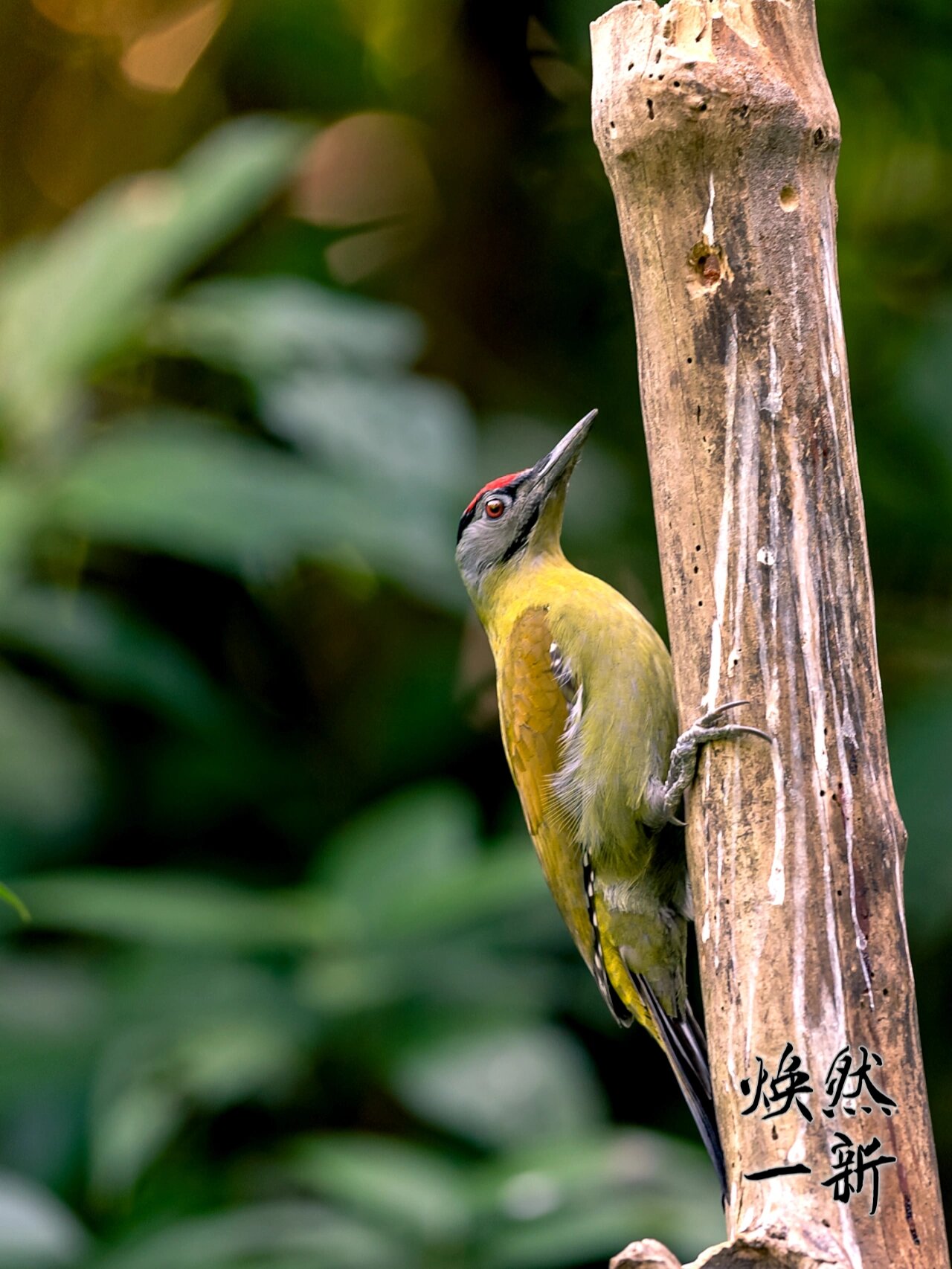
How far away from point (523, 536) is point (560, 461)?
0.74ft

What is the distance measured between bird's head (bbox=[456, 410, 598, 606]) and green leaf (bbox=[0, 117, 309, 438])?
149 cm

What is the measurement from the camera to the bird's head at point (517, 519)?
364 cm

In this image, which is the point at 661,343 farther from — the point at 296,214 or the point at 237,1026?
the point at 296,214

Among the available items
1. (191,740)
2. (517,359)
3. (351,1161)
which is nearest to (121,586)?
(191,740)

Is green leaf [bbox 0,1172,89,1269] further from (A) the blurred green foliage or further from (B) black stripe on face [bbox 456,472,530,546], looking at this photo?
(B) black stripe on face [bbox 456,472,530,546]

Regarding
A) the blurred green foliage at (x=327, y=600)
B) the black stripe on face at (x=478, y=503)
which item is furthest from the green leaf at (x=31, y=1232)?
the black stripe on face at (x=478, y=503)

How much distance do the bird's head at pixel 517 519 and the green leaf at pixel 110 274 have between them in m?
1.49

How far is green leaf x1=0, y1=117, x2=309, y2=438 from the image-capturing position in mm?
4566

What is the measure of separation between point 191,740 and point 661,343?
3223 millimetres

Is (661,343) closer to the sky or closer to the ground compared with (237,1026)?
closer to the sky

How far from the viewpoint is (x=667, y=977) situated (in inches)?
122

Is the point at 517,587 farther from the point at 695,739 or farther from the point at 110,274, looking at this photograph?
the point at 110,274

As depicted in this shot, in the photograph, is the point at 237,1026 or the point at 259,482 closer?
the point at 237,1026

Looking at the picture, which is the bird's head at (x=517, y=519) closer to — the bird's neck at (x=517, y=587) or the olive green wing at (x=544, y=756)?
the bird's neck at (x=517, y=587)
